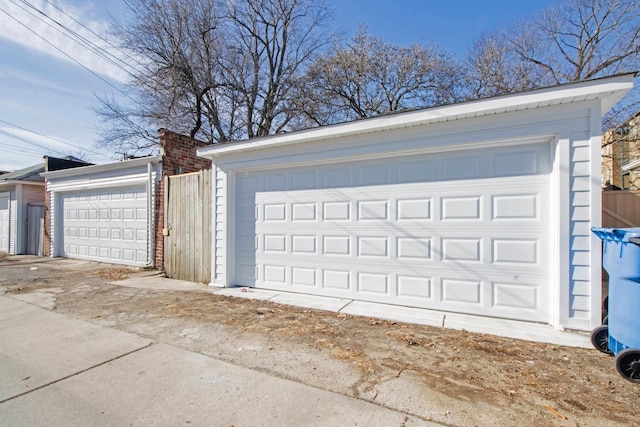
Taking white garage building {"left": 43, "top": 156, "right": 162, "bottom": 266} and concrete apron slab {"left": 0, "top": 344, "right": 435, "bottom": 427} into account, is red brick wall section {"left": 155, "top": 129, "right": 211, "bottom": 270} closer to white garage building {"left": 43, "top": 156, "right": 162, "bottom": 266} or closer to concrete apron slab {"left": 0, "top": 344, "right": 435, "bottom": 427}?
white garage building {"left": 43, "top": 156, "right": 162, "bottom": 266}

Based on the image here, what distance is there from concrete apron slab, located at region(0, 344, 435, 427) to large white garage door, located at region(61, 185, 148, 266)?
6.56m

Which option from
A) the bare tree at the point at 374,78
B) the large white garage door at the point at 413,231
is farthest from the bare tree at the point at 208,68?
the large white garage door at the point at 413,231

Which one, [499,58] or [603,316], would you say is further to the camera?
[499,58]

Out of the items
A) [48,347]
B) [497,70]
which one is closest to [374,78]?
[497,70]

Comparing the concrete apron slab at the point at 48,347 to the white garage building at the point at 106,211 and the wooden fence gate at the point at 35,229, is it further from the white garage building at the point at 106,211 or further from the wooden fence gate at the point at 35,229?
the wooden fence gate at the point at 35,229

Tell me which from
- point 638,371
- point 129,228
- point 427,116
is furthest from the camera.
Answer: point 129,228

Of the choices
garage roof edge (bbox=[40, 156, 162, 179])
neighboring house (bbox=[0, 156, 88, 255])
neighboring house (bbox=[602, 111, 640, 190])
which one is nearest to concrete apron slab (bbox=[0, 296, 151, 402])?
garage roof edge (bbox=[40, 156, 162, 179])

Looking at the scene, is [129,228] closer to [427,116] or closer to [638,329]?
[427,116]

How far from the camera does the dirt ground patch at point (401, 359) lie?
2.32 m

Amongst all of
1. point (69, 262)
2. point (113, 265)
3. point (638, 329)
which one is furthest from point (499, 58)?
point (69, 262)

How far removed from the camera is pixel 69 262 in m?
9.88

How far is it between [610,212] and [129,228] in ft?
35.4

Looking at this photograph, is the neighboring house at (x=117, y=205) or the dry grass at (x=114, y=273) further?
the neighboring house at (x=117, y=205)

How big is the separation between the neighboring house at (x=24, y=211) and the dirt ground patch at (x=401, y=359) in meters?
9.35
